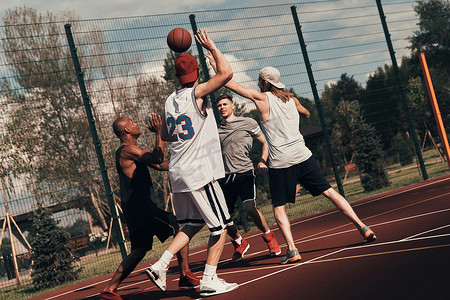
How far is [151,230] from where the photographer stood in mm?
4695

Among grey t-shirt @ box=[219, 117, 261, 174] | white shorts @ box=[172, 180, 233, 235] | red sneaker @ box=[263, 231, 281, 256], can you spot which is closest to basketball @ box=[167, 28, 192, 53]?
white shorts @ box=[172, 180, 233, 235]

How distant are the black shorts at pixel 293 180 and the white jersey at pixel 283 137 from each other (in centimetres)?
7

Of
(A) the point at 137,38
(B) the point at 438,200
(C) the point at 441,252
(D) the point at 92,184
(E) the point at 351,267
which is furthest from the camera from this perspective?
(D) the point at 92,184

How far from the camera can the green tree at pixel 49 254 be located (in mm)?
9641

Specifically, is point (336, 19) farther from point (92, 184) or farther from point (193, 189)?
point (193, 189)

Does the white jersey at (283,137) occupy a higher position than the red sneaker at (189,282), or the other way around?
the white jersey at (283,137)

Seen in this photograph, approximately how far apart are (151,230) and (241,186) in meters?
1.78

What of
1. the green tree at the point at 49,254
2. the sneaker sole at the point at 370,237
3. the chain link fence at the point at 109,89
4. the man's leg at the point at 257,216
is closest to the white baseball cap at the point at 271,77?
the man's leg at the point at 257,216

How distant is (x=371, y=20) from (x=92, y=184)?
8.17 metres

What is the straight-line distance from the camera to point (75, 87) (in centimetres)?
1170

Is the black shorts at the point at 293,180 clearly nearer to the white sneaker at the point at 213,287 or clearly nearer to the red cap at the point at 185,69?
the white sneaker at the point at 213,287

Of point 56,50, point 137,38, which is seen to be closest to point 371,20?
point 137,38

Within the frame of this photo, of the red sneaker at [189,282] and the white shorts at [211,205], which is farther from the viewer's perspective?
the red sneaker at [189,282]

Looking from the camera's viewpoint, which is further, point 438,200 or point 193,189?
point 438,200
